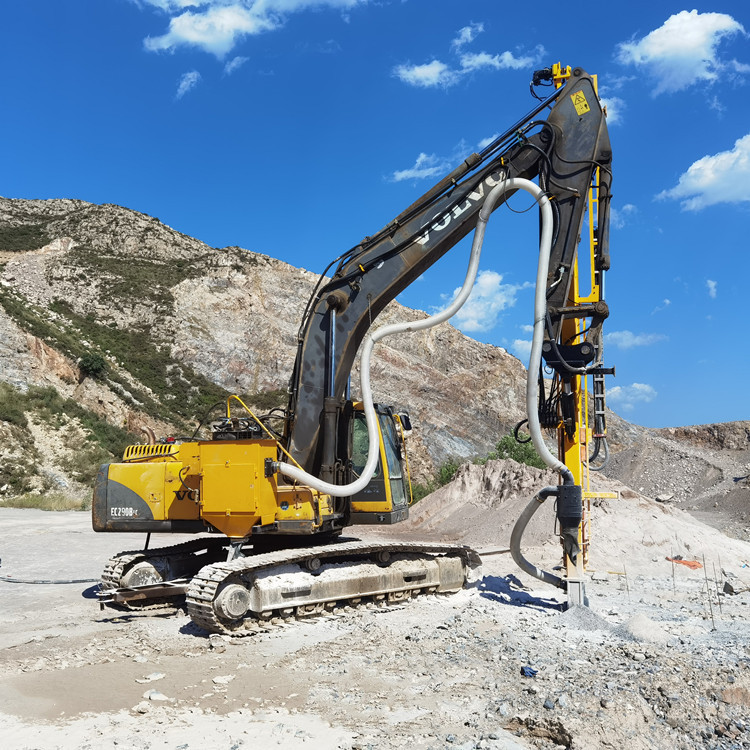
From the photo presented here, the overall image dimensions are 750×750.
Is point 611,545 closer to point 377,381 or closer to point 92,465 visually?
point 92,465

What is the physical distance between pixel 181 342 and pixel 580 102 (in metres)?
37.9

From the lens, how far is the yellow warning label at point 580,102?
8117mm

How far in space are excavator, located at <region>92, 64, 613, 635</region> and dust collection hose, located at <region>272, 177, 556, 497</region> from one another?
2 cm

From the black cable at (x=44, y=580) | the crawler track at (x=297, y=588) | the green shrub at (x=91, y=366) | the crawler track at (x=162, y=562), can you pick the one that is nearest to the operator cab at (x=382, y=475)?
the crawler track at (x=297, y=588)

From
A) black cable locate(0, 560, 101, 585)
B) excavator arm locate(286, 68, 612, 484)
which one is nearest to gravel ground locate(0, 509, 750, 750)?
black cable locate(0, 560, 101, 585)

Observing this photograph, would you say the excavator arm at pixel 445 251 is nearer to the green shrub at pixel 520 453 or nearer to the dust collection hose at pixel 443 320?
the dust collection hose at pixel 443 320

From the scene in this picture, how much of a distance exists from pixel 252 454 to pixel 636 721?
181 inches

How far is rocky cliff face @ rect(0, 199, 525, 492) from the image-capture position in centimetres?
3394

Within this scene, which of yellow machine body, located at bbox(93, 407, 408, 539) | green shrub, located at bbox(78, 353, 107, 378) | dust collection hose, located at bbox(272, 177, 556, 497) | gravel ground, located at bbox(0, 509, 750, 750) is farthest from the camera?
green shrub, located at bbox(78, 353, 107, 378)

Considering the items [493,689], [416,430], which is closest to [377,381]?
[416,430]

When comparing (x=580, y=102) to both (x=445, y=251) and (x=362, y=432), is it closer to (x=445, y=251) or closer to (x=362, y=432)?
(x=445, y=251)

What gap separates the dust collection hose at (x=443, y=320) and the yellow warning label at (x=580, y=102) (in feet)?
3.47

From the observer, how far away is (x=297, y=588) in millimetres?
7645

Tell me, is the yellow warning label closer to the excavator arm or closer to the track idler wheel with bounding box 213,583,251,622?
the excavator arm
